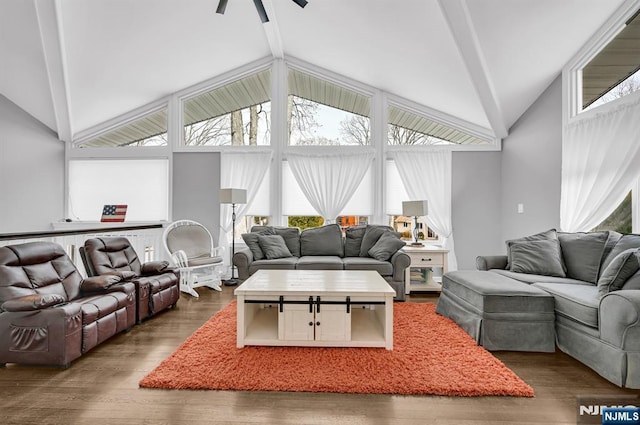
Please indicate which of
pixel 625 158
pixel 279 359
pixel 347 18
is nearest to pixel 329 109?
pixel 347 18

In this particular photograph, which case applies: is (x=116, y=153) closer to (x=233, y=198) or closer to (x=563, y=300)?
(x=233, y=198)

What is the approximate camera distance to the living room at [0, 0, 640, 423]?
6.84 feet

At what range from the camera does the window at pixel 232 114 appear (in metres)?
6.00

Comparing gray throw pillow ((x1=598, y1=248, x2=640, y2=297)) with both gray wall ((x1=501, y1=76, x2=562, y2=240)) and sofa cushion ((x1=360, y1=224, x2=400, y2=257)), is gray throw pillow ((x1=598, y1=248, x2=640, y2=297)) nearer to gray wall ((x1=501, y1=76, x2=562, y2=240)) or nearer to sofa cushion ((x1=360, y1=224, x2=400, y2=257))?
gray wall ((x1=501, y1=76, x2=562, y2=240))

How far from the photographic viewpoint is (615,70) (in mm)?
3557

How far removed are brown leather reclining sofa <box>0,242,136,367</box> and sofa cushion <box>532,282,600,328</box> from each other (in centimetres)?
381

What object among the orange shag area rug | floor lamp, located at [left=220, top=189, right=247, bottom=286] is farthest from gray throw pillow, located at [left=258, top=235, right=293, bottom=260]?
the orange shag area rug

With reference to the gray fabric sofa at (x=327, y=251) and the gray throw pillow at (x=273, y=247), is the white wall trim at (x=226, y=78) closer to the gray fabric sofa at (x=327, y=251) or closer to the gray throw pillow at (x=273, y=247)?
the gray fabric sofa at (x=327, y=251)

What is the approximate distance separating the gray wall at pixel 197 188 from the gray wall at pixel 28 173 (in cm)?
207

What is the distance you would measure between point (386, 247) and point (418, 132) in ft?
8.06

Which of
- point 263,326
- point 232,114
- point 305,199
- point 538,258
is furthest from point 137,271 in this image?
point 538,258

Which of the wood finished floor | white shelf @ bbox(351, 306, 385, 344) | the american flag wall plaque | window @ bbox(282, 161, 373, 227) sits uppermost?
window @ bbox(282, 161, 373, 227)

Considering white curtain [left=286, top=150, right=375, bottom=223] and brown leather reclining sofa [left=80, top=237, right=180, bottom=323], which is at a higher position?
white curtain [left=286, top=150, right=375, bottom=223]

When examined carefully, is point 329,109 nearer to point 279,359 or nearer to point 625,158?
point 625,158
